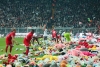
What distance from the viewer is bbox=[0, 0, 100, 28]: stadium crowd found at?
53028mm

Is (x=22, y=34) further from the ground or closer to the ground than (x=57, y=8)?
closer to the ground

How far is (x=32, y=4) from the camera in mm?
58500

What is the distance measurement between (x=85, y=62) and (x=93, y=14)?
146 ft

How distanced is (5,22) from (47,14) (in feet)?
25.6

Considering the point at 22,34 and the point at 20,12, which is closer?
the point at 22,34

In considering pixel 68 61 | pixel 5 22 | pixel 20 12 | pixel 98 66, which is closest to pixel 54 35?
pixel 68 61

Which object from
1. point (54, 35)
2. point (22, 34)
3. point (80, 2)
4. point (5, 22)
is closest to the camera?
point (54, 35)

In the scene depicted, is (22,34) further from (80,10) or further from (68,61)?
(68,61)

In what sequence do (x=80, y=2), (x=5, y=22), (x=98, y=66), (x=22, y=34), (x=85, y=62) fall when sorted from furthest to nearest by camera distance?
(x=80, y=2) < (x=5, y=22) < (x=22, y=34) < (x=85, y=62) < (x=98, y=66)

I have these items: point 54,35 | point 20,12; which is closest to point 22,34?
point 20,12

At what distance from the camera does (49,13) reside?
56.5 m

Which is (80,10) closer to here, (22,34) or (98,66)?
(22,34)

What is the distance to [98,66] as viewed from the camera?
13586mm

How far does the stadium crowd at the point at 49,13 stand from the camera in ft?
174
